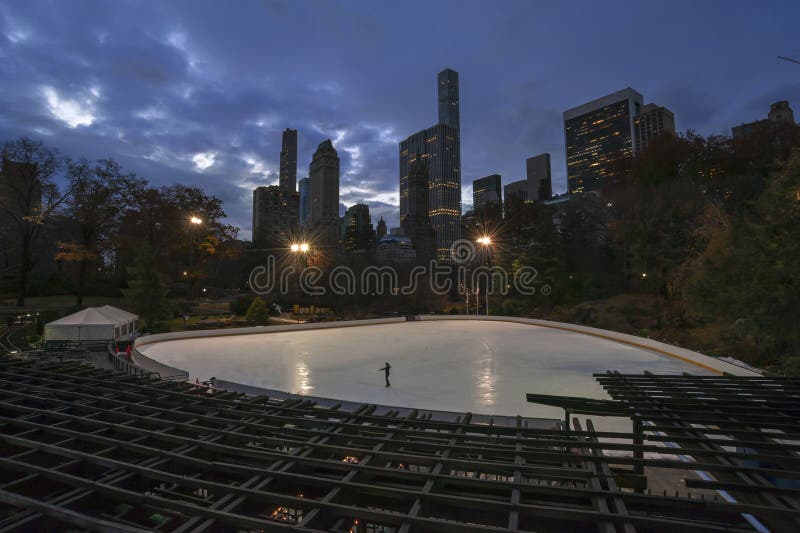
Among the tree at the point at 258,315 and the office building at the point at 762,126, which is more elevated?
the office building at the point at 762,126

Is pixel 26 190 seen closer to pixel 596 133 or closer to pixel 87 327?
pixel 87 327

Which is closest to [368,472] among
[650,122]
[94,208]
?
[94,208]

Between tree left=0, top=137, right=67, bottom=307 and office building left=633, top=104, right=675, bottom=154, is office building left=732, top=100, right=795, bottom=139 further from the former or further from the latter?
office building left=633, top=104, right=675, bottom=154

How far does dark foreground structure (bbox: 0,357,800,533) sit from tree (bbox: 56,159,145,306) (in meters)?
37.4

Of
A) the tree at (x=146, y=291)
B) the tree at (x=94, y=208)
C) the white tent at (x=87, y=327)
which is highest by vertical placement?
the tree at (x=94, y=208)

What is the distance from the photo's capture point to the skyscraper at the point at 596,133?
17112 centimetres

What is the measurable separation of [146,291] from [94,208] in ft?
47.8

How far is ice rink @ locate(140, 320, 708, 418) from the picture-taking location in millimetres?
13398

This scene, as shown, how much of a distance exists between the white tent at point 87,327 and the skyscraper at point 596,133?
179 m

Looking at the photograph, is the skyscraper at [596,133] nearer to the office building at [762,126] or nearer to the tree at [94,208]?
the office building at [762,126]

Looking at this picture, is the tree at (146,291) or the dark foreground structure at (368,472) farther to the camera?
the tree at (146,291)

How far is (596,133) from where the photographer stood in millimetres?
184625

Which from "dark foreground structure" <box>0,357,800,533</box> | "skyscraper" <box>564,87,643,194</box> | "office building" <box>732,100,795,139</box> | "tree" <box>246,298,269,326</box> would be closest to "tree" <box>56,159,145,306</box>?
"tree" <box>246,298,269,326</box>

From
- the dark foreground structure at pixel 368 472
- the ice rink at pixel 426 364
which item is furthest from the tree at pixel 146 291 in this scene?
the dark foreground structure at pixel 368 472
